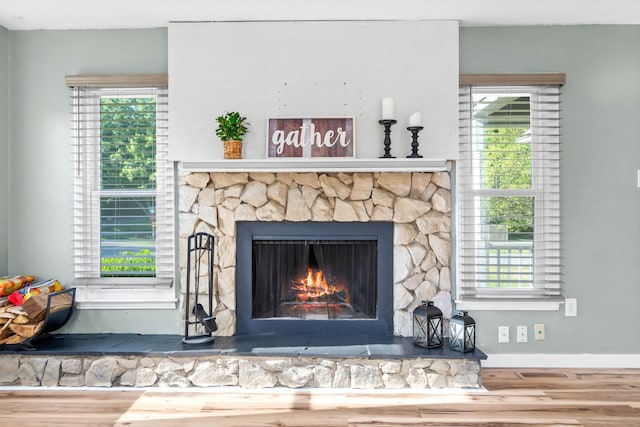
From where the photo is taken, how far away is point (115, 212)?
3523mm

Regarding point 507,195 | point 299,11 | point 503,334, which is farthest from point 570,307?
point 299,11

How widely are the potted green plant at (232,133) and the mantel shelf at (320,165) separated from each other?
0.30 feet

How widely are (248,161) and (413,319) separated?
146 cm

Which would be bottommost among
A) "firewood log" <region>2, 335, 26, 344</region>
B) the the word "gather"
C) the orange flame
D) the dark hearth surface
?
the dark hearth surface

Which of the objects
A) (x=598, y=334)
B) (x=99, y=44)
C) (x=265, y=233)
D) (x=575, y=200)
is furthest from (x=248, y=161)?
(x=598, y=334)

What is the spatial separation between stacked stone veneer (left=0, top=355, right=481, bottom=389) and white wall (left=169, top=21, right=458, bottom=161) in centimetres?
131

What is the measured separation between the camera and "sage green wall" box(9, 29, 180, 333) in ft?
11.4

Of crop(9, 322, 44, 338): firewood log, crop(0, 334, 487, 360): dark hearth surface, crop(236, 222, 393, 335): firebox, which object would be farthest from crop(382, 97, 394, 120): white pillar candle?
crop(9, 322, 44, 338): firewood log

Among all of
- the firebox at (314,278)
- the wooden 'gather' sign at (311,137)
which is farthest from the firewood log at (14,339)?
the wooden 'gather' sign at (311,137)

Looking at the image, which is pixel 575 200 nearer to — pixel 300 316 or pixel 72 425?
pixel 300 316

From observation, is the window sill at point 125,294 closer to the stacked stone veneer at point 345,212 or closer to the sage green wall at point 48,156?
the sage green wall at point 48,156

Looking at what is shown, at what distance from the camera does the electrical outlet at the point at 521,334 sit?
3.43 metres

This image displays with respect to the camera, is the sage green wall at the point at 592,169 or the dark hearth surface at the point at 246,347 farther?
the sage green wall at the point at 592,169

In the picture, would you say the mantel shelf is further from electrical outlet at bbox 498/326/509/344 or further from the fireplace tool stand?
electrical outlet at bbox 498/326/509/344
